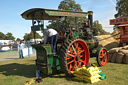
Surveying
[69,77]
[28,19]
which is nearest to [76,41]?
[69,77]

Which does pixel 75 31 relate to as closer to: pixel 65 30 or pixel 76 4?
pixel 65 30

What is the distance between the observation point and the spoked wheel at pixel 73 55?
4.46 meters

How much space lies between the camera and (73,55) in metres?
4.89

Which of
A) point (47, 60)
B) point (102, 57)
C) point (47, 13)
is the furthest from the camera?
point (102, 57)

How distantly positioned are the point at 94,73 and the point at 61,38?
6.17ft

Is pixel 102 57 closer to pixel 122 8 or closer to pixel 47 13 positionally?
pixel 47 13

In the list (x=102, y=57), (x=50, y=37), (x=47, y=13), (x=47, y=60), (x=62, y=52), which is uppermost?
(x=47, y=13)

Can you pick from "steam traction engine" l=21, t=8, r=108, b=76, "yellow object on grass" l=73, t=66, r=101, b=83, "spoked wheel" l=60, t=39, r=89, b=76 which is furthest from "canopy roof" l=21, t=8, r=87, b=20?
"yellow object on grass" l=73, t=66, r=101, b=83

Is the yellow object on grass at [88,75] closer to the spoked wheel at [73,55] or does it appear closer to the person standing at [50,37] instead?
the spoked wheel at [73,55]

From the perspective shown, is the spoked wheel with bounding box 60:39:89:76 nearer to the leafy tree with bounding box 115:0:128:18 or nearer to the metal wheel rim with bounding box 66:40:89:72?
the metal wheel rim with bounding box 66:40:89:72

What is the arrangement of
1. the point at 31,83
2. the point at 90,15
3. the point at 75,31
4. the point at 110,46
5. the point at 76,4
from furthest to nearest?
the point at 76,4 < the point at 110,46 < the point at 90,15 < the point at 75,31 < the point at 31,83

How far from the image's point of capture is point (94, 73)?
13.8 feet

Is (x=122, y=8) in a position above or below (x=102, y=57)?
above

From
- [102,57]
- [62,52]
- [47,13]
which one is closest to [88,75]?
[62,52]
